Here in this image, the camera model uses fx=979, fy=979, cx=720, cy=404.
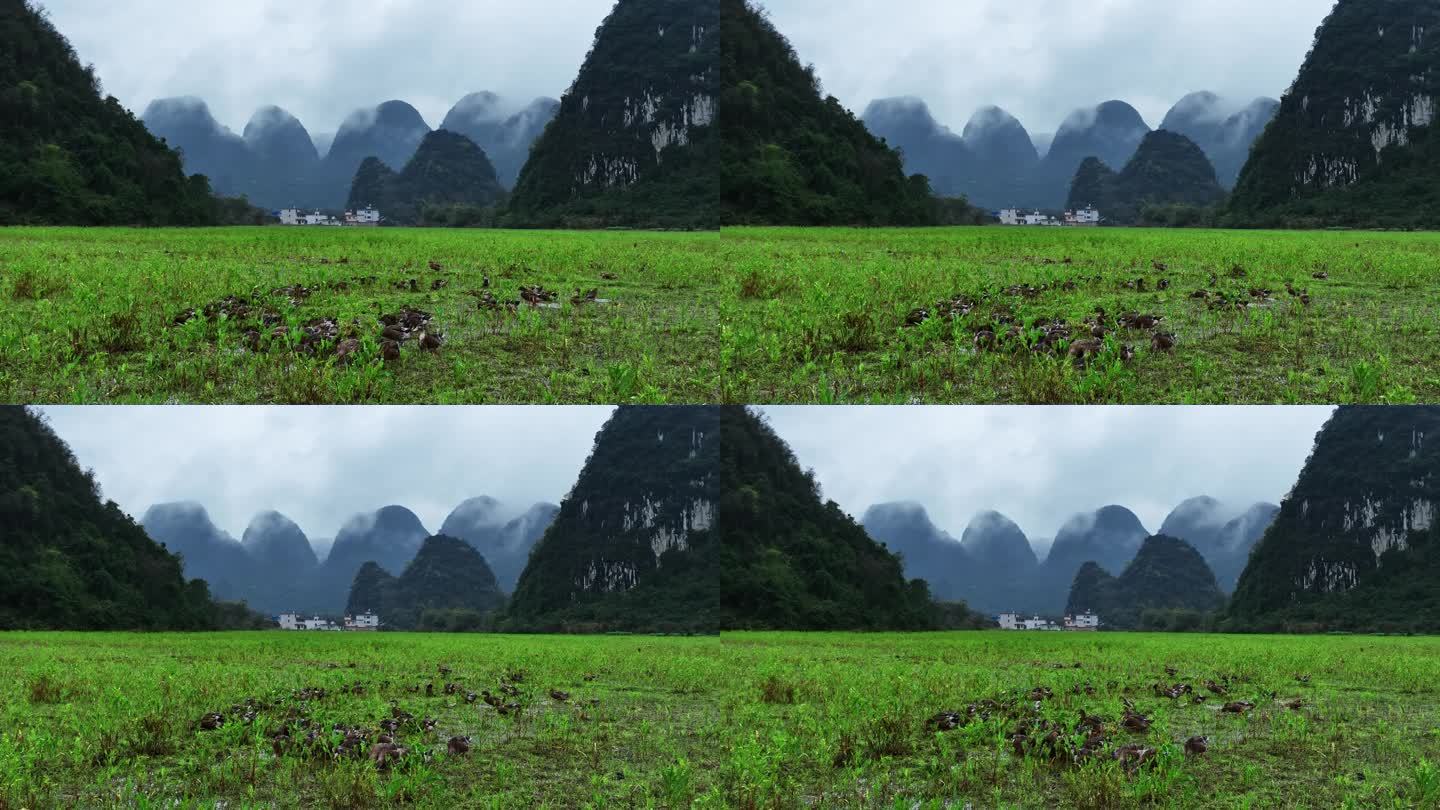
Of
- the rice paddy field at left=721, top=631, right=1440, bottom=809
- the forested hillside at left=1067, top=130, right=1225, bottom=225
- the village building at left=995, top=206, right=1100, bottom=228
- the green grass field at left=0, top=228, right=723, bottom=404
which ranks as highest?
the forested hillside at left=1067, top=130, right=1225, bottom=225

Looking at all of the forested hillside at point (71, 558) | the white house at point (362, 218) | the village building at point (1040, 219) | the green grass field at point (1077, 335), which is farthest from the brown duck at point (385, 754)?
the village building at point (1040, 219)

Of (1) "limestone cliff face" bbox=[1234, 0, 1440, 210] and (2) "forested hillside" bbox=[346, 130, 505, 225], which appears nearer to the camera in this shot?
(2) "forested hillside" bbox=[346, 130, 505, 225]

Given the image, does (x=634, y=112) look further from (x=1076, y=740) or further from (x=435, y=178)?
(x=1076, y=740)

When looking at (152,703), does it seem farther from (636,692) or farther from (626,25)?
(626,25)

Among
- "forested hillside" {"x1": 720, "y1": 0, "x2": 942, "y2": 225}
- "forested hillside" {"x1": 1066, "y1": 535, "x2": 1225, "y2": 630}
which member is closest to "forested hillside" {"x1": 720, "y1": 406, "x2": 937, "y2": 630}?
"forested hillside" {"x1": 720, "y1": 0, "x2": 942, "y2": 225}

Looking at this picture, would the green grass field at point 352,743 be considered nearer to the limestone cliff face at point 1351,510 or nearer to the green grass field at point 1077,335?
the green grass field at point 1077,335

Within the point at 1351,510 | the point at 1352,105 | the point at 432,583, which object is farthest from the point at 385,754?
the point at 1352,105

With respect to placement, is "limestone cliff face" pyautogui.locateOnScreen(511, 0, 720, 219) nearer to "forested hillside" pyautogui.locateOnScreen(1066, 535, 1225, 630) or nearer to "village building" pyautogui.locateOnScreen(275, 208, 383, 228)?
"village building" pyautogui.locateOnScreen(275, 208, 383, 228)
